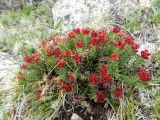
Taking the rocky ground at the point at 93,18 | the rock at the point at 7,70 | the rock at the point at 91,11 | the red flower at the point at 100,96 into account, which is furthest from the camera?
the rock at the point at 91,11

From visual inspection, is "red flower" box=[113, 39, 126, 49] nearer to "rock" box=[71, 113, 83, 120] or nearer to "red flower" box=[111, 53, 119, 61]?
"red flower" box=[111, 53, 119, 61]

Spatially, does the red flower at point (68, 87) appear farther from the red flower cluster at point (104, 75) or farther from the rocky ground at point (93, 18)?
the rocky ground at point (93, 18)

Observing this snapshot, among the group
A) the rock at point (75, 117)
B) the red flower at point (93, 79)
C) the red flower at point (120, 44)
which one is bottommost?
the rock at point (75, 117)

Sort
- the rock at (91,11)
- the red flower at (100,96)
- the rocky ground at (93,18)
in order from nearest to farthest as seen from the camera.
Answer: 1. the red flower at (100,96)
2. the rocky ground at (93,18)
3. the rock at (91,11)

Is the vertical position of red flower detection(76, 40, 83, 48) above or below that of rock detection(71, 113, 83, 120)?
above

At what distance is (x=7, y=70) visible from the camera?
16.0 feet

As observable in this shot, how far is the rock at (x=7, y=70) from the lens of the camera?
4.64m

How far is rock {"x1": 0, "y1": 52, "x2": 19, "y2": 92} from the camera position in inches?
183

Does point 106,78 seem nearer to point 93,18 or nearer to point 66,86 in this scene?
point 66,86

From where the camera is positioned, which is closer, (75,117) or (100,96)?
(100,96)

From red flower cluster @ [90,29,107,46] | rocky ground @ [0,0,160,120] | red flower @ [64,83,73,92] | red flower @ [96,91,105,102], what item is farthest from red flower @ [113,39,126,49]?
rocky ground @ [0,0,160,120]

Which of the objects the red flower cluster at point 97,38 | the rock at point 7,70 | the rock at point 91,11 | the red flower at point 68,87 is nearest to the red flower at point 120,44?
the red flower cluster at point 97,38

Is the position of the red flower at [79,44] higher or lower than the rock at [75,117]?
higher

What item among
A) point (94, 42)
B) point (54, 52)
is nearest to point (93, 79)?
point (94, 42)
